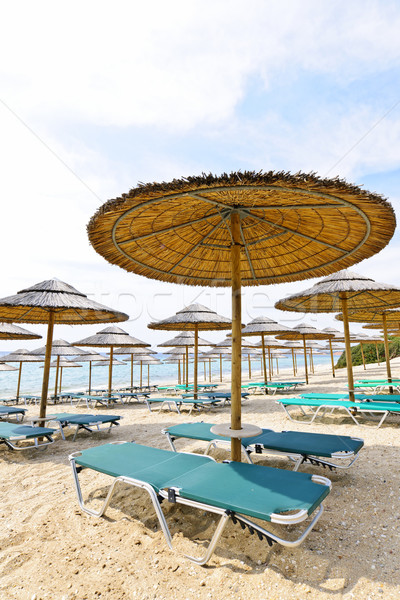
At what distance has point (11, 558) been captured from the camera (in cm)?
200

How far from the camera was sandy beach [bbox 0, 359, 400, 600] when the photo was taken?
167 centimetres

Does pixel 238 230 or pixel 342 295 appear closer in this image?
pixel 238 230

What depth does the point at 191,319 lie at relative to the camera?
9.18 m

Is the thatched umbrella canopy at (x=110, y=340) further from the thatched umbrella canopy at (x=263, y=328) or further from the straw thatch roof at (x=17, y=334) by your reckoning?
the thatched umbrella canopy at (x=263, y=328)

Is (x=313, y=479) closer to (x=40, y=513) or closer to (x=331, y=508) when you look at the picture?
(x=331, y=508)

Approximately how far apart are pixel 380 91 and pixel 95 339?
9854 mm

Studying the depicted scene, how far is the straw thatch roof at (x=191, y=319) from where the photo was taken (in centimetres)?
916

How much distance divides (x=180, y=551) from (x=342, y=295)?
5.52 m

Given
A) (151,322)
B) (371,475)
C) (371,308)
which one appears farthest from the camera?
(151,322)

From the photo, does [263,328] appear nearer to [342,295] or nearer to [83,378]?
[342,295]

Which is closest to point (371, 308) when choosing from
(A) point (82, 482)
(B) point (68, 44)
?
(A) point (82, 482)

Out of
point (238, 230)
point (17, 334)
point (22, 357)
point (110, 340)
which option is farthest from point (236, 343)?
point (22, 357)

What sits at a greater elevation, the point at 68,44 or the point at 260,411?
the point at 68,44

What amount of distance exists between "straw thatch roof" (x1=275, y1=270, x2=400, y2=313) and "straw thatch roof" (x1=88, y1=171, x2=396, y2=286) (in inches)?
85.7
